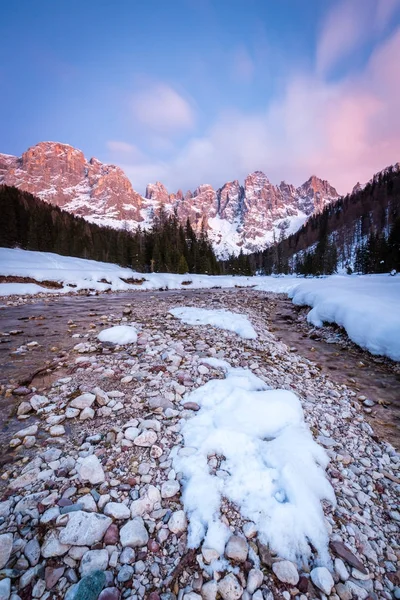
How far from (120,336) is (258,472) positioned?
17.0ft

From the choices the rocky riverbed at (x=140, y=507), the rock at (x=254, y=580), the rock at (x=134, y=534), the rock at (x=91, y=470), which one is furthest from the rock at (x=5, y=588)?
the rock at (x=254, y=580)

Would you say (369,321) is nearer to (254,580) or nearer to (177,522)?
(254,580)

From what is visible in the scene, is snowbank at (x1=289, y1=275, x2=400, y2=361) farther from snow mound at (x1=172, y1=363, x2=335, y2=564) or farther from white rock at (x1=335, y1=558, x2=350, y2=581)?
white rock at (x1=335, y1=558, x2=350, y2=581)

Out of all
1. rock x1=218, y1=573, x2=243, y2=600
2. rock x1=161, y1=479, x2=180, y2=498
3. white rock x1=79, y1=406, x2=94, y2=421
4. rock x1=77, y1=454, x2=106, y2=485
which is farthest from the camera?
white rock x1=79, y1=406, x2=94, y2=421

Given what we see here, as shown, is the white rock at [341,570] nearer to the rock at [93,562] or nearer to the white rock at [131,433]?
the rock at [93,562]

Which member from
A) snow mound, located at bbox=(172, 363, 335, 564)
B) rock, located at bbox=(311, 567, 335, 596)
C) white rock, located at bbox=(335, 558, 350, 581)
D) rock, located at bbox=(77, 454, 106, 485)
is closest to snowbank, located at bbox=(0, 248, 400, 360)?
snow mound, located at bbox=(172, 363, 335, 564)

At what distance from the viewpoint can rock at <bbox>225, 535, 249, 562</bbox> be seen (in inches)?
75.7

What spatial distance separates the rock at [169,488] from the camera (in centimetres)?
241

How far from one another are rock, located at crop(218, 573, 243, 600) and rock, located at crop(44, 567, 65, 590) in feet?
3.70

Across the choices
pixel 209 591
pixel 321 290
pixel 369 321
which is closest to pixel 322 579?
pixel 209 591

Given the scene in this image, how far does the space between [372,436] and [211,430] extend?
2682mm

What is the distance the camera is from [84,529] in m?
2.00

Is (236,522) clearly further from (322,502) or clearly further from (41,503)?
(41,503)

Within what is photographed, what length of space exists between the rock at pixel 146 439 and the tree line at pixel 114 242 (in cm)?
5108
